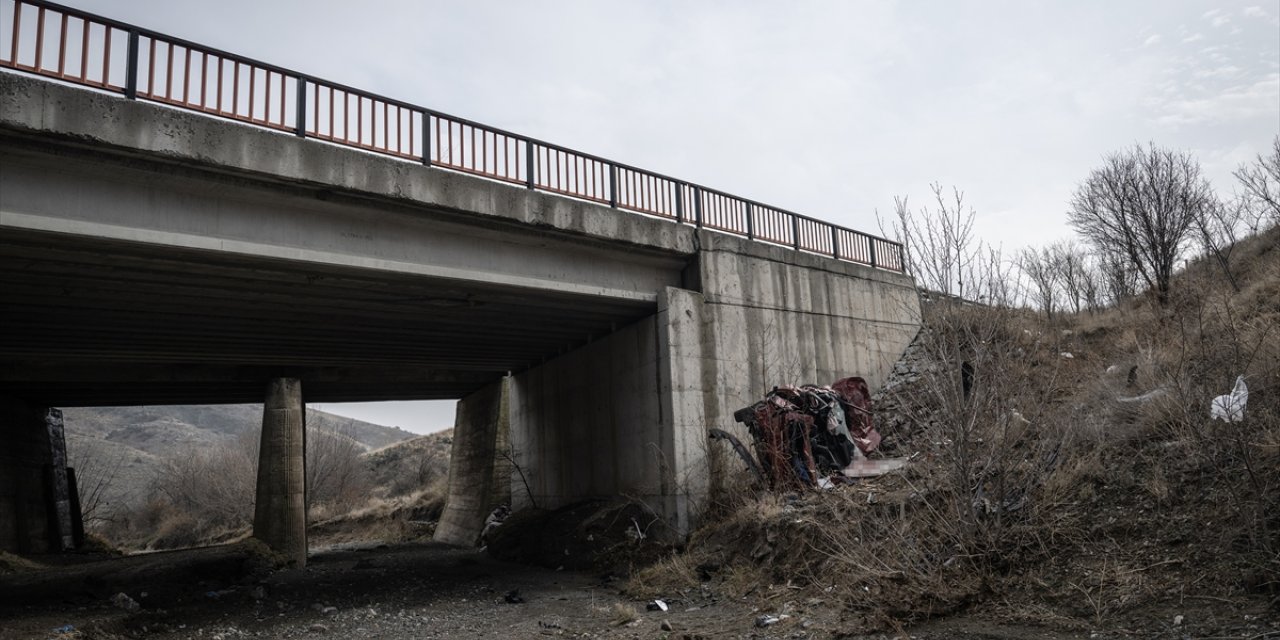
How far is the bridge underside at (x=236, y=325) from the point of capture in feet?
35.0

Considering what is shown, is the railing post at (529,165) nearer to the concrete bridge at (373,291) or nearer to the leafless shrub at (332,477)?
the concrete bridge at (373,291)

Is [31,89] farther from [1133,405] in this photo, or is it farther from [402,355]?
[1133,405]

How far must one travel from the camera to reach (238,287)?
11.8 m

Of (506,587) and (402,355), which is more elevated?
(402,355)

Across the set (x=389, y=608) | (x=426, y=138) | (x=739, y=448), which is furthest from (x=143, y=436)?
(x=739, y=448)

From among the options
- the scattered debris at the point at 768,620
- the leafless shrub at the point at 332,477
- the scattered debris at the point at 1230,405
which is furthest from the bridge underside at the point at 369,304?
the leafless shrub at the point at 332,477

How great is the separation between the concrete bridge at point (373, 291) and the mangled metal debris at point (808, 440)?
52.4 inches

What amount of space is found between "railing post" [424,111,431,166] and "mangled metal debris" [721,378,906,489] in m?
6.24

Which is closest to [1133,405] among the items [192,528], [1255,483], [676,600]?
[1255,483]

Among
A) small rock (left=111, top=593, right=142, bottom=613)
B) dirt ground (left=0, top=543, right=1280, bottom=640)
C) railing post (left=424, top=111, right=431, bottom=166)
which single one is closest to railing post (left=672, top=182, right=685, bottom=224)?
railing post (left=424, top=111, right=431, bottom=166)

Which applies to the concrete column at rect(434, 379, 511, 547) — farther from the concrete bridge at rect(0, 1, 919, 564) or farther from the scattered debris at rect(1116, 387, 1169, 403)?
the scattered debris at rect(1116, 387, 1169, 403)

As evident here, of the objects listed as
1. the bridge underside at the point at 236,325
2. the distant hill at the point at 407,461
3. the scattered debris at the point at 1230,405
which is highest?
the bridge underside at the point at 236,325

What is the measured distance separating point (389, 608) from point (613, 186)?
7.53 meters

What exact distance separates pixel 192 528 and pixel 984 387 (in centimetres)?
3829
